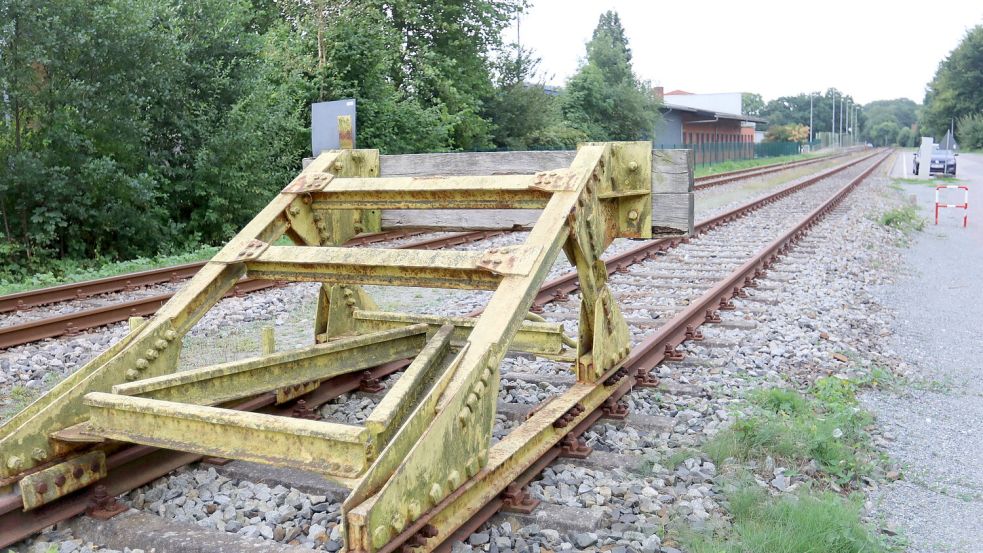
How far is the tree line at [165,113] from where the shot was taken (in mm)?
12461

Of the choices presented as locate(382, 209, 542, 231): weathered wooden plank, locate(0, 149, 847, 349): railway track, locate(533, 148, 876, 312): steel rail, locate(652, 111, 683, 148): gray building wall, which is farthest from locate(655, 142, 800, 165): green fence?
locate(382, 209, 542, 231): weathered wooden plank

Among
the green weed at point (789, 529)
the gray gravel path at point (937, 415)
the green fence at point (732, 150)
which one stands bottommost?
the gray gravel path at point (937, 415)

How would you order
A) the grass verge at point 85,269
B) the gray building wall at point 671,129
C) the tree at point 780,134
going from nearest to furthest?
1. the grass verge at point 85,269
2. the gray building wall at point 671,129
3. the tree at point 780,134

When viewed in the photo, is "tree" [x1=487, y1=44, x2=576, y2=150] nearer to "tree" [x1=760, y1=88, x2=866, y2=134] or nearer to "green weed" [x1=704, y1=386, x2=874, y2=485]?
"green weed" [x1=704, y1=386, x2=874, y2=485]

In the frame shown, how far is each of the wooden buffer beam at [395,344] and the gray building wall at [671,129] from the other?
5012 centimetres

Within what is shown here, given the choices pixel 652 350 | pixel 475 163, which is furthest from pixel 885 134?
pixel 475 163

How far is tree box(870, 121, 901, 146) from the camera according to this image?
17800 centimetres

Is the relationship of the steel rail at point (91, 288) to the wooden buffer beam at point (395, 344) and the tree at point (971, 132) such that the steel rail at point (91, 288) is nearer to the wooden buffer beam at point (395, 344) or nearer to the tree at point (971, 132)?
the wooden buffer beam at point (395, 344)

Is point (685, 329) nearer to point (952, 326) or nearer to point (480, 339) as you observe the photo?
point (952, 326)

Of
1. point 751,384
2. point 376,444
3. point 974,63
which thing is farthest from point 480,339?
point 974,63

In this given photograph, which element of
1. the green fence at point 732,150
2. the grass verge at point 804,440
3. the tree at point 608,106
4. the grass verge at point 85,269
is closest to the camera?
the grass verge at point 804,440

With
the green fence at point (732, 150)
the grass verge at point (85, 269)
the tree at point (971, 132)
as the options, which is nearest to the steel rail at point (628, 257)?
the grass verge at point (85, 269)

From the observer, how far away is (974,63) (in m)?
102

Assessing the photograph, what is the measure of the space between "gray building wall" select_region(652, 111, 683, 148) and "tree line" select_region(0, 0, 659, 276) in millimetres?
33802
